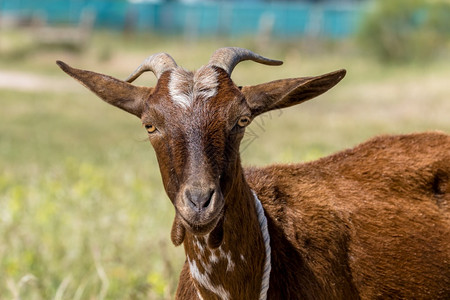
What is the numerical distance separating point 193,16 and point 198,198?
37039 millimetres

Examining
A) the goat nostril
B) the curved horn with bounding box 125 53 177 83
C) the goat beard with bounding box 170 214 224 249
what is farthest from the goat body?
the curved horn with bounding box 125 53 177 83

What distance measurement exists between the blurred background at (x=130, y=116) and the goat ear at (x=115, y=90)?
67 centimetres

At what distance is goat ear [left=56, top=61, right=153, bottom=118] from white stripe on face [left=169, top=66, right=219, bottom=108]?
0.19 metres

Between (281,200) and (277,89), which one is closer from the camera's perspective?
(277,89)

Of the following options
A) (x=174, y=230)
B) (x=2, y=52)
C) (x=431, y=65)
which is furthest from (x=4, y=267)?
(x=2, y=52)

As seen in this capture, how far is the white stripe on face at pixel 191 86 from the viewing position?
3.59 meters

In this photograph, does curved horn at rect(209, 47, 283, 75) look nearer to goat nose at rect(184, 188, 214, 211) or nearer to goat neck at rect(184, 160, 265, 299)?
goat neck at rect(184, 160, 265, 299)

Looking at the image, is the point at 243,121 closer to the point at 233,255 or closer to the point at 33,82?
the point at 233,255

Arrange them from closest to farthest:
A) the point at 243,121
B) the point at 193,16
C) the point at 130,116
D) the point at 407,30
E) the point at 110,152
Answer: the point at 243,121, the point at 110,152, the point at 130,116, the point at 407,30, the point at 193,16

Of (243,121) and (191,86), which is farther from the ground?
(191,86)

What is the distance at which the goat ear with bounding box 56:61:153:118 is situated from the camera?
12.4 ft

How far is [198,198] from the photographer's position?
3.28 meters

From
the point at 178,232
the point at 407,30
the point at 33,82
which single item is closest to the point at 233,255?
the point at 178,232

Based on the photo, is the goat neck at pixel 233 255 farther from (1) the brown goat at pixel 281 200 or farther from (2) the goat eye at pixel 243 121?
(2) the goat eye at pixel 243 121
